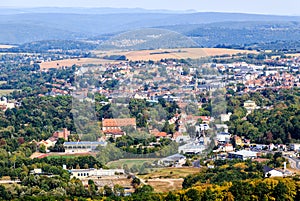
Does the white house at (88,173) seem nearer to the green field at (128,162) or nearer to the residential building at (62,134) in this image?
the green field at (128,162)

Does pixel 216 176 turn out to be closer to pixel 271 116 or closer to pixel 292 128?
pixel 292 128

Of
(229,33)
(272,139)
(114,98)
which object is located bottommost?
(229,33)

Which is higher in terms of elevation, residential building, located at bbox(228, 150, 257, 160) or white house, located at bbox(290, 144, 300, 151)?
residential building, located at bbox(228, 150, 257, 160)

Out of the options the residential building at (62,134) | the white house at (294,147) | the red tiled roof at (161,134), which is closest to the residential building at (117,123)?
the red tiled roof at (161,134)

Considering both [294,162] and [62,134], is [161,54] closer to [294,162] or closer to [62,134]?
[294,162]

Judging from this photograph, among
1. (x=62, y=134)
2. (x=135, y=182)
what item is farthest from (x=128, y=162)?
(x=62, y=134)

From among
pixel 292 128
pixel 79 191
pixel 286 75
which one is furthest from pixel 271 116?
pixel 286 75

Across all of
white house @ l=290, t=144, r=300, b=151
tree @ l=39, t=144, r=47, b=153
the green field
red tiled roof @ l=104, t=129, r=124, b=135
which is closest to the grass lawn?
the green field

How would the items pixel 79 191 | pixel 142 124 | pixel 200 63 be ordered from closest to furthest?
pixel 142 124
pixel 79 191
pixel 200 63

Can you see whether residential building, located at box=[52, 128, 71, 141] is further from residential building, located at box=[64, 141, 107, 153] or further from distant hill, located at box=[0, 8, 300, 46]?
distant hill, located at box=[0, 8, 300, 46]

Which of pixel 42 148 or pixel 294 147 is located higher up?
pixel 294 147

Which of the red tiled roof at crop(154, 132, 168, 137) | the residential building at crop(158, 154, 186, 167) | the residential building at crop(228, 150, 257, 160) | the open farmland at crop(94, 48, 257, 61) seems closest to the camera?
the red tiled roof at crop(154, 132, 168, 137)
